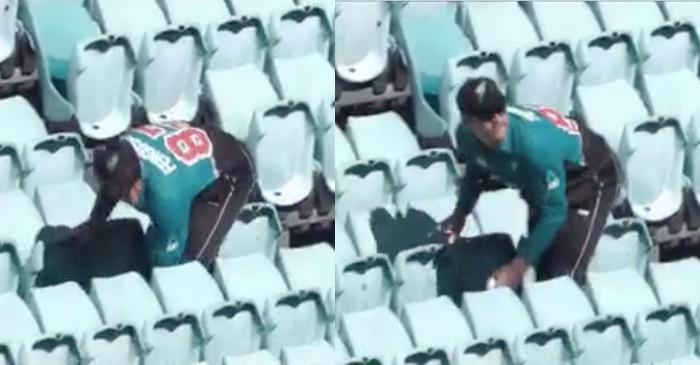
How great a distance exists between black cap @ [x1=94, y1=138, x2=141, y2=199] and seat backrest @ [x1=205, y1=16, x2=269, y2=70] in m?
0.91

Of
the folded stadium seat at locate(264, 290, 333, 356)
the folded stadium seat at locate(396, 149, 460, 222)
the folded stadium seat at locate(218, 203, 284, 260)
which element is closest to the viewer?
the folded stadium seat at locate(264, 290, 333, 356)

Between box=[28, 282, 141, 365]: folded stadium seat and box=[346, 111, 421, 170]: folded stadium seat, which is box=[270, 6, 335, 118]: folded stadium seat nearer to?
box=[346, 111, 421, 170]: folded stadium seat

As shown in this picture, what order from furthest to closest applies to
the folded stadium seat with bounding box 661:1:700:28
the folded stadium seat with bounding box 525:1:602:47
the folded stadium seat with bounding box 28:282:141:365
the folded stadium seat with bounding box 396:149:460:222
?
the folded stadium seat with bounding box 661:1:700:28
the folded stadium seat with bounding box 525:1:602:47
the folded stadium seat with bounding box 396:149:460:222
the folded stadium seat with bounding box 28:282:141:365

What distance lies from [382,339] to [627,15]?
4.79ft

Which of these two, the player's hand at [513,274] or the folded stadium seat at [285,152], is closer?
the player's hand at [513,274]

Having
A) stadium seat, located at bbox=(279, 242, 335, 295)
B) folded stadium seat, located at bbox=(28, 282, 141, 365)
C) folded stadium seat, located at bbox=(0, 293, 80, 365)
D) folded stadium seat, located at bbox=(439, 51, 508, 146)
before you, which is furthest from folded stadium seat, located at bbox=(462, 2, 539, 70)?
folded stadium seat, located at bbox=(0, 293, 80, 365)

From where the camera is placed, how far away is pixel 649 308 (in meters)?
6.45

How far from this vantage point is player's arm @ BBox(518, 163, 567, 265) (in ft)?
20.2

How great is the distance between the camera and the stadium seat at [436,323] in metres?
6.29

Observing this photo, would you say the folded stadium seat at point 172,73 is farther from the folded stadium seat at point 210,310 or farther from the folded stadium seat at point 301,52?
the folded stadium seat at point 210,310

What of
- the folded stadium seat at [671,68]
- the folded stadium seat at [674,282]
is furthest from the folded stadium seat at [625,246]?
the folded stadium seat at [671,68]

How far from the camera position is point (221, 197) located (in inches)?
250

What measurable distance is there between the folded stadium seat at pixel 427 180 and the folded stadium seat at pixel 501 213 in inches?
3.1

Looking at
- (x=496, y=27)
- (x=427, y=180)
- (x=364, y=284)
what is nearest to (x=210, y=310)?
(x=364, y=284)
